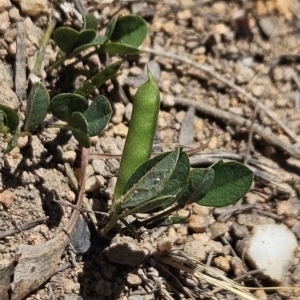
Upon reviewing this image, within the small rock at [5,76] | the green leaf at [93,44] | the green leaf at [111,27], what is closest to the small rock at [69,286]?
the small rock at [5,76]

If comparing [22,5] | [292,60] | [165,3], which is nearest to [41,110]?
[22,5]

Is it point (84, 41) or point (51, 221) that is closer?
point (51, 221)

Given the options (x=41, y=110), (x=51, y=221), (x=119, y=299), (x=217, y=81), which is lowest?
(x=119, y=299)

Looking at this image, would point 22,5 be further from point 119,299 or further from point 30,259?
point 119,299

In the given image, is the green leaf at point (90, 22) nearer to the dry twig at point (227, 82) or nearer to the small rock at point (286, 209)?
the dry twig at point (227, 82)

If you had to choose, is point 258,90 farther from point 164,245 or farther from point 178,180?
point 178,180

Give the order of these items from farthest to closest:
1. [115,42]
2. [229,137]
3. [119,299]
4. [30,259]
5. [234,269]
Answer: [229,137] < [115,42] < [234,269] < [119,299] < [30,259]

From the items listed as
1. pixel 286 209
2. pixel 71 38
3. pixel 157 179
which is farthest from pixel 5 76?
pixel 286 209
